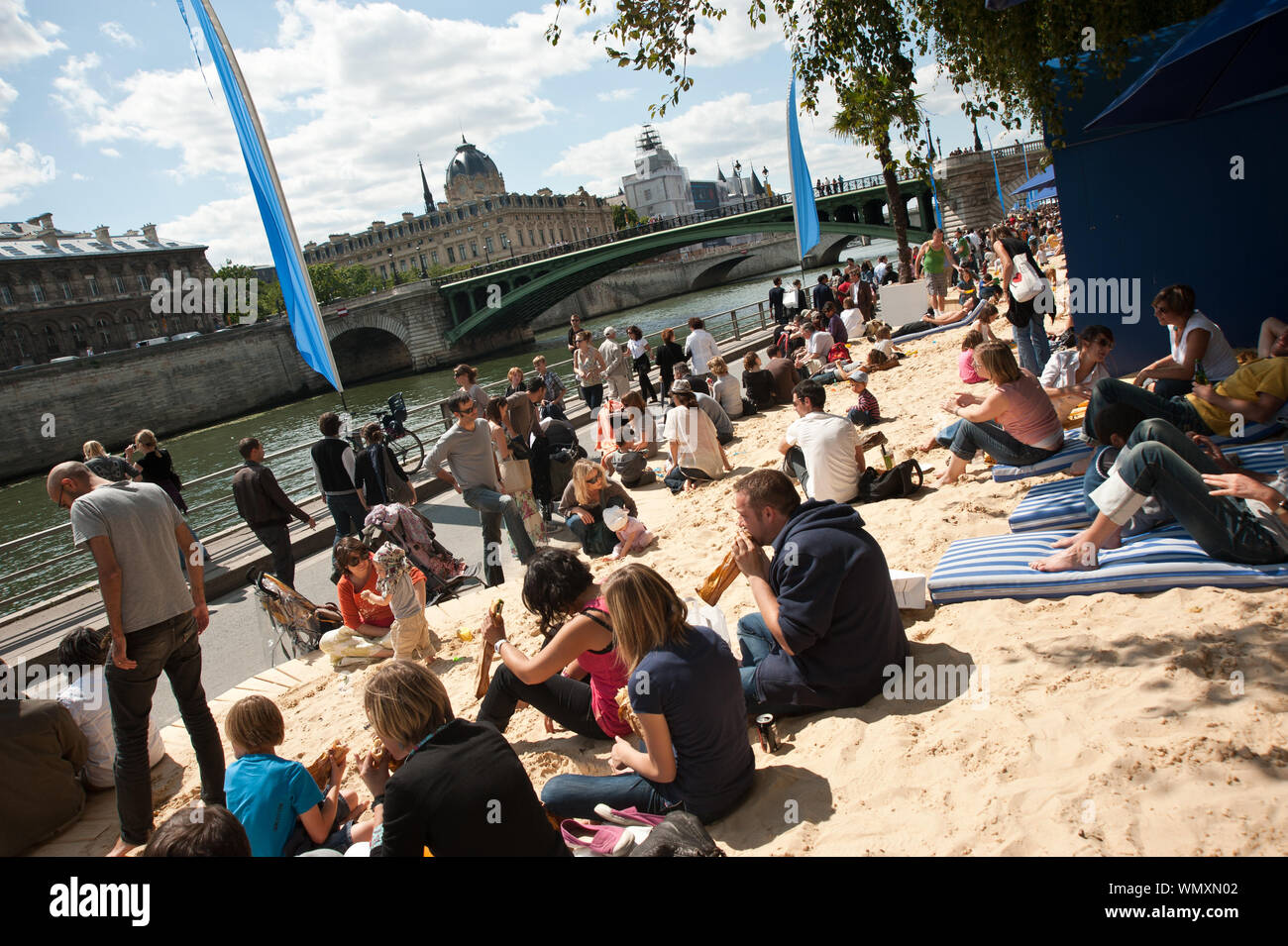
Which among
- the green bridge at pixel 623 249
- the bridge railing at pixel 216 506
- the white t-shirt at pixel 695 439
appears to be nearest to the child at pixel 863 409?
the white t-shirt at pixel 695 439

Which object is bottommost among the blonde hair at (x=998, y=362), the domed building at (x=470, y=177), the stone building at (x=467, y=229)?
the blonde hair at (x=998, y=362)

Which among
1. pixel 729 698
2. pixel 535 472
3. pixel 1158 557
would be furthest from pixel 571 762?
pixel 535 472

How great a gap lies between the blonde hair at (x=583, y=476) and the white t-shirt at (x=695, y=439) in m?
1.72

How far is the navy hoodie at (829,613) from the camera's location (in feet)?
11.3

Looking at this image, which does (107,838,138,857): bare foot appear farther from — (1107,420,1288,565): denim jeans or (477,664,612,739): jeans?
(1107,420,1288,565): denim jeans

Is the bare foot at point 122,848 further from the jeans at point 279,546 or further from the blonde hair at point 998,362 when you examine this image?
the blonde hair at point 998,362

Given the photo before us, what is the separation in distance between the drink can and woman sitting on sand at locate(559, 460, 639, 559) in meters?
3.70

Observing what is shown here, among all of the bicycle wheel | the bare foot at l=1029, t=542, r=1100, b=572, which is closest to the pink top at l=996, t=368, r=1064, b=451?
the bare foot at l=1029, t=542, r=1100, b=572

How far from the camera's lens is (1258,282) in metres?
7.88

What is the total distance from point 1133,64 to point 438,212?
113 meters

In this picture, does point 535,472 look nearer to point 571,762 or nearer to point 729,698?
point 571,762

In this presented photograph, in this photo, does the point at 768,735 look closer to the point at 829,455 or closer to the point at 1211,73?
the point at 829,455

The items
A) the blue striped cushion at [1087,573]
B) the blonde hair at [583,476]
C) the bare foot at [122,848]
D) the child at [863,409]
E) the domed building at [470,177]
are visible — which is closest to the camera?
the blue striped cushion at [1087,573]
